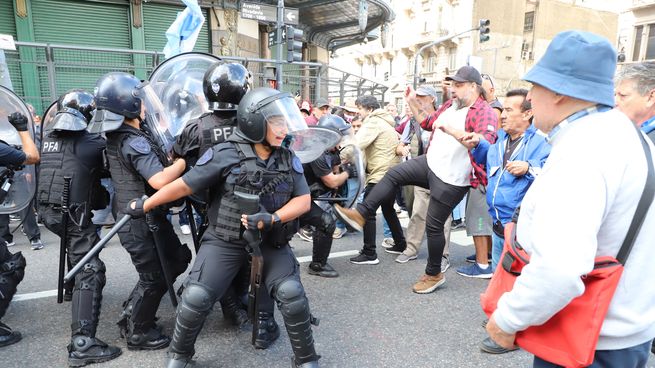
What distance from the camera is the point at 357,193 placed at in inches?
158

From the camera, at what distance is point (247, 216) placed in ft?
7.54

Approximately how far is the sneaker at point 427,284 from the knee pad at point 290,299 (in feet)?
6.07

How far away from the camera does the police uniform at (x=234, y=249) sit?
2.36 meters

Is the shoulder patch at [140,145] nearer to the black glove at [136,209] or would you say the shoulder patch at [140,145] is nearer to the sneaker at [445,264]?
the black glove at [136,209]

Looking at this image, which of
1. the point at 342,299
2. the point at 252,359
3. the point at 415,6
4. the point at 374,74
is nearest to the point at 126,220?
the point at 252,359

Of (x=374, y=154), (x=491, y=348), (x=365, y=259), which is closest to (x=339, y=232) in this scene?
(x=365, y=259)

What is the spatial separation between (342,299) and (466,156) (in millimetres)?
1623

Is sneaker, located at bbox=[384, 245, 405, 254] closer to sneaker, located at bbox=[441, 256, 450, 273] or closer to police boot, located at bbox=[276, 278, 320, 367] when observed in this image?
sneaker, located at bbox=[441, 256, 450, 273]

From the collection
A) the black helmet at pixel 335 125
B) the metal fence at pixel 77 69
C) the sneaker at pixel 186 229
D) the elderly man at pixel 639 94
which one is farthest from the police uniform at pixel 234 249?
the metal fence at pixel 77 69

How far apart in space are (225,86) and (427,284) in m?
2.47

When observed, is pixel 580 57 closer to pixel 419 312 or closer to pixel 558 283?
pixel 558 283

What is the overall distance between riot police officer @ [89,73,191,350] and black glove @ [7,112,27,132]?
2.47 feet

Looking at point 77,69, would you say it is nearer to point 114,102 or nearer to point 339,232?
point 339,232

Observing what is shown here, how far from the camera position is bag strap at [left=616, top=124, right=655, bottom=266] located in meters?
1.22
